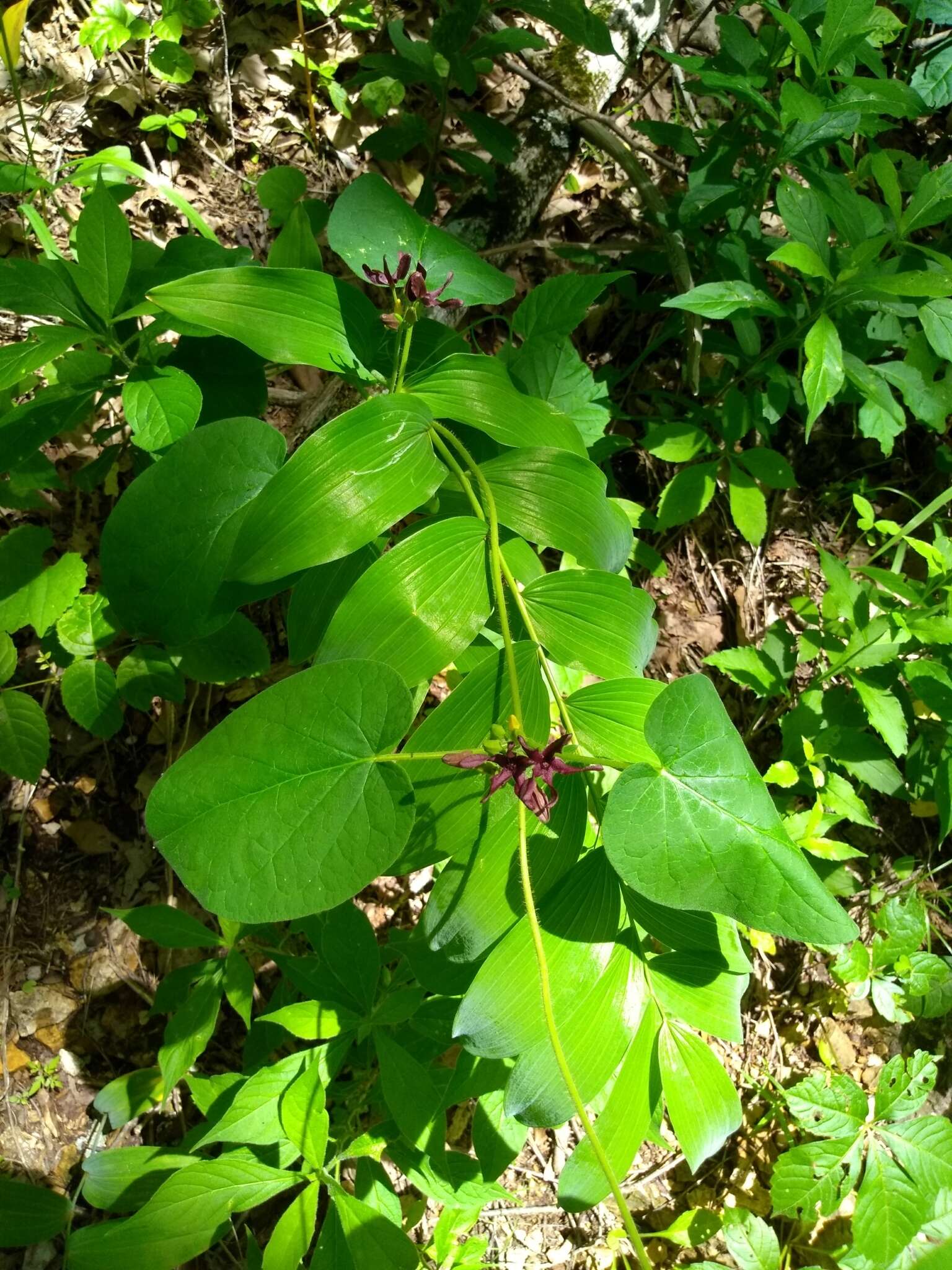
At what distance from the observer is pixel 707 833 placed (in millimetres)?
780

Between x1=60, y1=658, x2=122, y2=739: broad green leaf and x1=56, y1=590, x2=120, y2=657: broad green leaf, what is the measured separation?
0.03 meters

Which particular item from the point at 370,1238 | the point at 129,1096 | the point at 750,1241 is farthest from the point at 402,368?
the point at 750,1241

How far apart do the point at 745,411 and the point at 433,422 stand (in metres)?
1.21

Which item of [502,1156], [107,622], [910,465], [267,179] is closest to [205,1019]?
[502,1156]

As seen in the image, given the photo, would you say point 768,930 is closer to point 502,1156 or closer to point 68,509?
point 502,1156

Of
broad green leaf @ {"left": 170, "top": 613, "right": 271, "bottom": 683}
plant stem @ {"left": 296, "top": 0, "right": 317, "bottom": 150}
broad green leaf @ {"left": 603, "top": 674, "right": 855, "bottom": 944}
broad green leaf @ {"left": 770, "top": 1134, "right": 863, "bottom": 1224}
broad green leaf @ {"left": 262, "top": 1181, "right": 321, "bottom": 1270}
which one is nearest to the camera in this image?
broad green leaf @ {"left": 603, "top": 674, "right": 855, "bottom": 944}

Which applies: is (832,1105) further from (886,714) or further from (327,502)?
(327,502)

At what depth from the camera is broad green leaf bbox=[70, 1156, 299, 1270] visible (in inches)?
46.5

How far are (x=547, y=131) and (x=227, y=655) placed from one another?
5.65 ft

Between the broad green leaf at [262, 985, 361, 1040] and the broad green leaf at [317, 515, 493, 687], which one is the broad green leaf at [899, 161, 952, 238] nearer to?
the broad green leaf at [317, 515, 493, 687]

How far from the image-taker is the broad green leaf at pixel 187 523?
1.07m

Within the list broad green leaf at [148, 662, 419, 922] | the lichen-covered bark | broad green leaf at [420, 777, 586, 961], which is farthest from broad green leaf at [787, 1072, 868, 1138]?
the lichen-covered bark

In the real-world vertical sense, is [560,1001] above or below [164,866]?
above

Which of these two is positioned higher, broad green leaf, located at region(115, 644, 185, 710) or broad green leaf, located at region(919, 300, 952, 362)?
broad green leaf, located at region(919, 300, 952, 362)
